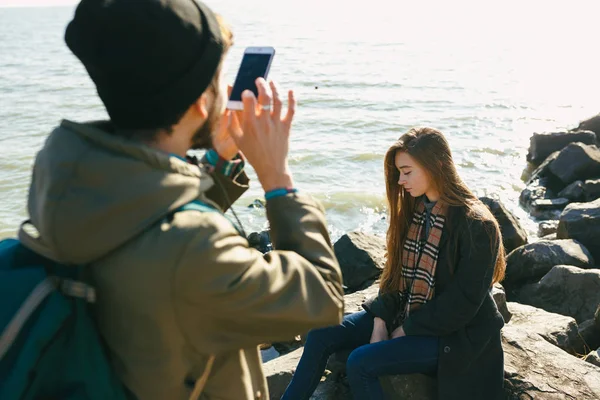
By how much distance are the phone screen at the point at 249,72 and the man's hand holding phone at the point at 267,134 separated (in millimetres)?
142

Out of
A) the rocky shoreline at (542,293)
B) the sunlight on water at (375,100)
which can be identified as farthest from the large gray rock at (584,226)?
the sunlight on water at (375,100)

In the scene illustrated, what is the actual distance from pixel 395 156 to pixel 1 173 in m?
14.4

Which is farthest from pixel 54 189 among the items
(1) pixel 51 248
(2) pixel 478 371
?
(2) pixel 478 371

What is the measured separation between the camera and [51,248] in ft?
5.19

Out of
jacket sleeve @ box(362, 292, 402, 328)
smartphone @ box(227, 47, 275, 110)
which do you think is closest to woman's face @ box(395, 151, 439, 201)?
jacket sleeve @ box(362, 292, 402, 328)

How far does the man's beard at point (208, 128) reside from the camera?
1.84m

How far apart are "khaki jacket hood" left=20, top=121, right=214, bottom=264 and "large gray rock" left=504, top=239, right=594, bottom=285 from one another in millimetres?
7529

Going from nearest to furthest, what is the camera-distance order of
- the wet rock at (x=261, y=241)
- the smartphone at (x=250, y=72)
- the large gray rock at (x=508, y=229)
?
1. the smartphone at (x=250, y=72)
2. the large gray rock at (x=508, y=229)
3. the wet rock at (x=261, y=241)

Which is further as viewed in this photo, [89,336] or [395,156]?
[395,156]

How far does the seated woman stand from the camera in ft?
13.4

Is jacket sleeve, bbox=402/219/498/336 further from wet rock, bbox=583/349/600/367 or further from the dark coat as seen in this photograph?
wet rock, bbox=583/349/600/367

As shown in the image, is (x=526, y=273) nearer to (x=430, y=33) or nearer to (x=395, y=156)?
(x=395, y=156)

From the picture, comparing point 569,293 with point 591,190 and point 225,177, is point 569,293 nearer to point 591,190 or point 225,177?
point 225,177

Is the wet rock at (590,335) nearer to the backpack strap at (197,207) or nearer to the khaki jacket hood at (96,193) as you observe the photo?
the backpack strap at (197,207)
